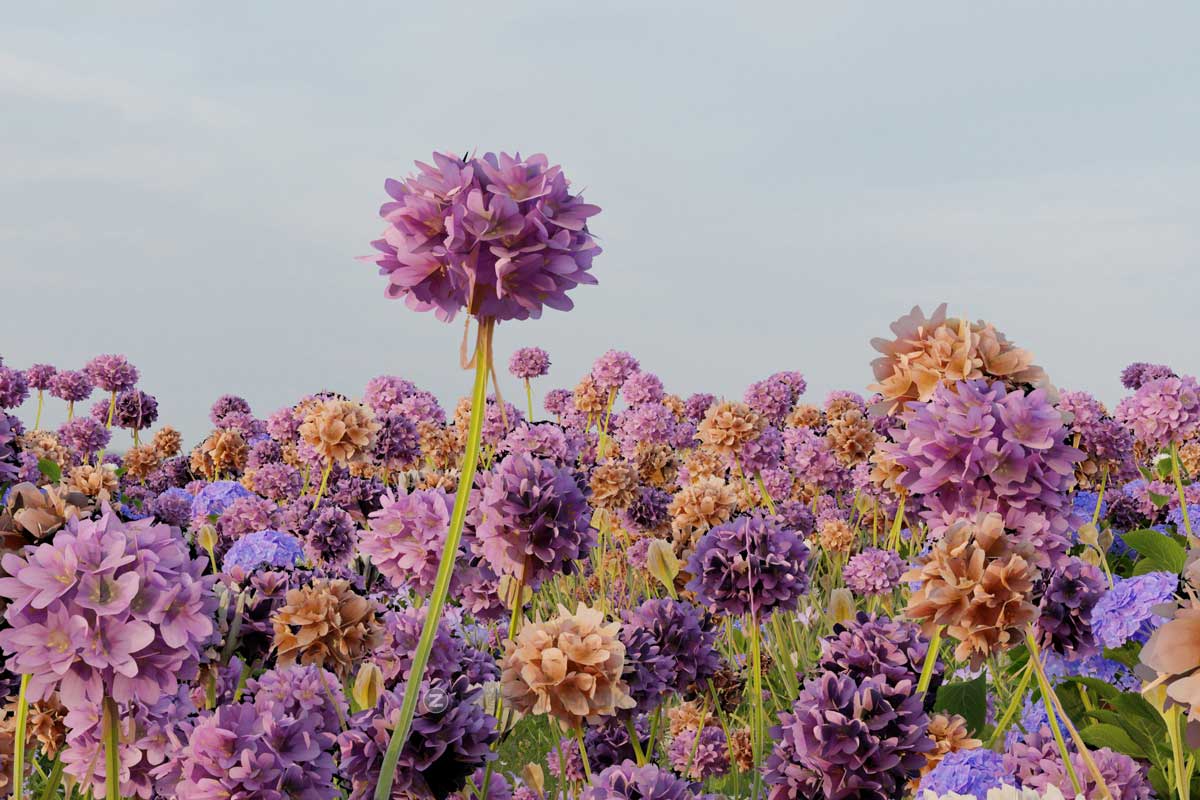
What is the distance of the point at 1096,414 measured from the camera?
7.43 meters

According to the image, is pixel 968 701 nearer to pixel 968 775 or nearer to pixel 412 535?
pixel 968 775

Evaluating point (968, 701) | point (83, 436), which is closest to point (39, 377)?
point (83, 436)

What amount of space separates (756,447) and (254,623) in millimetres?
3704

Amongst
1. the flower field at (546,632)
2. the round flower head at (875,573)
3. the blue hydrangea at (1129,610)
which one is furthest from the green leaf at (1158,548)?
the blue hydrangea at (1129,610)

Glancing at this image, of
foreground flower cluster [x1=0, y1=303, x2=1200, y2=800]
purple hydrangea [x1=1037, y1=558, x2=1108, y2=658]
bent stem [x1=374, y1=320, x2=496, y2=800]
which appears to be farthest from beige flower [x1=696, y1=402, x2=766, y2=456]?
bent stem [x1=374, y1=320, x2=496, y2=800]

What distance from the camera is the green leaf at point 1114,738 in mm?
3820

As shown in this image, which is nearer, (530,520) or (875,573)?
(530,520)

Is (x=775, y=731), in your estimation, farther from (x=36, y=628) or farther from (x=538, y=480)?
(x=36, y=628)

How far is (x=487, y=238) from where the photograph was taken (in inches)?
79.8

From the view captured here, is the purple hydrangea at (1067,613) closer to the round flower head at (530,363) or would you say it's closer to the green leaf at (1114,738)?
the green leaf at (1114,738)

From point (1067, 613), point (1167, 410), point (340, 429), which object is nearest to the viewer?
point (1067, 613)

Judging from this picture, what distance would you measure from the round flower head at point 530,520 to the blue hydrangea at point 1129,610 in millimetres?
2120

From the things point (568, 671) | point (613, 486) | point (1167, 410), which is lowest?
point (568, 671)

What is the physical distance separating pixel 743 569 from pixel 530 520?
899mm
